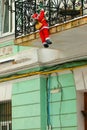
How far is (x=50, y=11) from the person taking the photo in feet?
34.9

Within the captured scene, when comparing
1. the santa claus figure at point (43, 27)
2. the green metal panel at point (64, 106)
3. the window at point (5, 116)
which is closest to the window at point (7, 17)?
the window at point (5, 116)

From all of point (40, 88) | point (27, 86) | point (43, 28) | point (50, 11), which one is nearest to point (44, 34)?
point (43, 28)

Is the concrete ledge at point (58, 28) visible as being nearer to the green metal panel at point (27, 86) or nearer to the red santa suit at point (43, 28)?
the red santa suit at point (43, 28)

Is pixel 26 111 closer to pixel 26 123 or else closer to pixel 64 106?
pixel 26 123

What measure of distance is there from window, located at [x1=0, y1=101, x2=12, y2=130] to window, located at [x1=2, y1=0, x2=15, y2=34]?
2040 millimetres

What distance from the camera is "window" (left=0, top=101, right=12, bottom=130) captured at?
1348cm

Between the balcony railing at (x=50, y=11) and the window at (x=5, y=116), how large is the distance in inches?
112

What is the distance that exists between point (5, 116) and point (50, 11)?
4149mm

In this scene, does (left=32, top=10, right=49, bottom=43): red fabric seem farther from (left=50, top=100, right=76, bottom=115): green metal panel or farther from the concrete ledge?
(left=50, top=100, right=76, bottom=115): green metal panel

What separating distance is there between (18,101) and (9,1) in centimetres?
300

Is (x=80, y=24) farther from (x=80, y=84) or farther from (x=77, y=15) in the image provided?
(x=80, y=84)

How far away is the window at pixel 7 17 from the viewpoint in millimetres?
13859

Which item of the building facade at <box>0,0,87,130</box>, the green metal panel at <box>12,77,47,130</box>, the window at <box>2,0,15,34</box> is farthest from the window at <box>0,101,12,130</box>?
the window at <box>2,0,15,34</box>

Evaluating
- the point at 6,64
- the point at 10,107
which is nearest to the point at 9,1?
the point at 6,64
